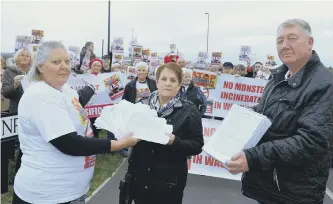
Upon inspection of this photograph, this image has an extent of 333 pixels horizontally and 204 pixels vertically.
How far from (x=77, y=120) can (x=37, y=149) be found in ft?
1.08

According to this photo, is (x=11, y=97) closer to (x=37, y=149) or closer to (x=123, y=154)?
(x=123, y=154)

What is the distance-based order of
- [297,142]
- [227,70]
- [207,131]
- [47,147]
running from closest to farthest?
[297,142], [47,147], [207,131], [227,70]

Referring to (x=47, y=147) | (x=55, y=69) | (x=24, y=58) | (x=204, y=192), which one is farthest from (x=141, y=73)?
(x=47, y=147)

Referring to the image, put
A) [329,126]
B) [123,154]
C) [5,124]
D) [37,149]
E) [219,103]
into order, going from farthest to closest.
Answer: [219,103], [123,154], [5,124], [37,149], [329,126]

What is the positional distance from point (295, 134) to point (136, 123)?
1.15 meters

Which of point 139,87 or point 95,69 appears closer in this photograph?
point 139,87

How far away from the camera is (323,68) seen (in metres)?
2.13

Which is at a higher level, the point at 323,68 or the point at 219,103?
the point at 323,68

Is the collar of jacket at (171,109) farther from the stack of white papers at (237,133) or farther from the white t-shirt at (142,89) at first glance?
the white t-shirt at (142,89)

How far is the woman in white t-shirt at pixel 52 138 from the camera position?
2.18 m

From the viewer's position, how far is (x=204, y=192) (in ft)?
17.7

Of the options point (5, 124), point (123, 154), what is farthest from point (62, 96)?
point (123, 154)

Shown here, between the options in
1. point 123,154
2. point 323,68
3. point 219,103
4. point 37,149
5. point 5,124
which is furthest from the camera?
point 219,103

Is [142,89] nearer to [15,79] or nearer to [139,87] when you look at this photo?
[139,87]
